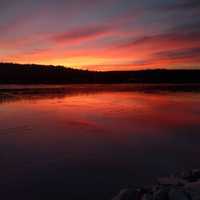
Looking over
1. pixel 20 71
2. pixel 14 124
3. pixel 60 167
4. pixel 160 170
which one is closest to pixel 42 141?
pixel 60 167

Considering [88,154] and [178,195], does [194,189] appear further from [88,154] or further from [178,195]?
[88,154]

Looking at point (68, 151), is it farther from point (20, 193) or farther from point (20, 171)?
point (20, 193)

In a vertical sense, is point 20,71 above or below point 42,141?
above

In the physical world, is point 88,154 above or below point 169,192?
below

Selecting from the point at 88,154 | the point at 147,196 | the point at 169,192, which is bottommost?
the point at 88,154

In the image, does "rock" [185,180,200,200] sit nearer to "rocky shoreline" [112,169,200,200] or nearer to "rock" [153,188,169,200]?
"rocky shoreline" [112,169,200,200]

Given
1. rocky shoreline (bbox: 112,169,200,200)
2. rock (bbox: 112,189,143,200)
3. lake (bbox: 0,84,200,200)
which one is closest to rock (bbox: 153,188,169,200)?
rocky shoreline (bbox: 112,169,200,200)

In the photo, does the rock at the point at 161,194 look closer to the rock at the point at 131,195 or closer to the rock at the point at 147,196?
the rock at the point at 147,196

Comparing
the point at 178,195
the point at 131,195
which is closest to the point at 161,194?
the point at 178,195

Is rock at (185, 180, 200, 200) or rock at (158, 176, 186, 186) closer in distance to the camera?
rock at (185, 180, 200, 200)

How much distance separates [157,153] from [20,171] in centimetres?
337

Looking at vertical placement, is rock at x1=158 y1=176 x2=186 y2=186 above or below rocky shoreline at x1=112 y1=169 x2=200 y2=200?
below

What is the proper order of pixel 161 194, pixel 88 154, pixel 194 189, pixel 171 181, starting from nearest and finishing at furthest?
1. pixel 161 194
2. pixel 194 189
3. pixel 171 181
4. pixel 88 154

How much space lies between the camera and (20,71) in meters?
77.2
